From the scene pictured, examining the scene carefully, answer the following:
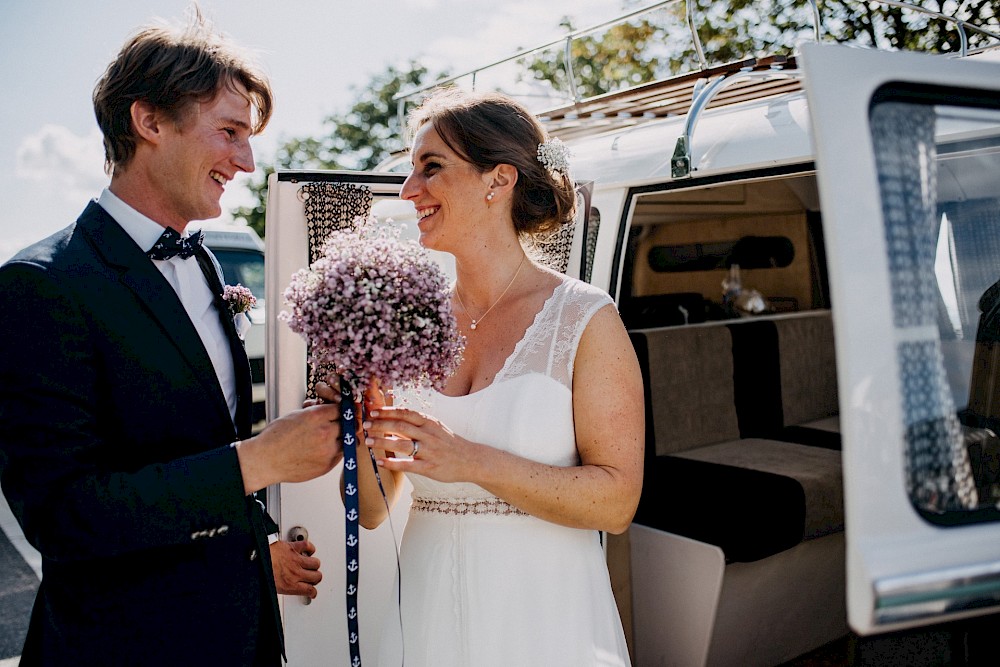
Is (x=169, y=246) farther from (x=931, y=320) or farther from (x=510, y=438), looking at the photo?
(x=931, y=320)

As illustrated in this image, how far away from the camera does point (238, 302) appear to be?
7.54 ft

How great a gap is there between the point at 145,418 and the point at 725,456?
401 centimetres

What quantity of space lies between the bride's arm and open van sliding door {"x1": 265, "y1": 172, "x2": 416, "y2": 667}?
1304mm

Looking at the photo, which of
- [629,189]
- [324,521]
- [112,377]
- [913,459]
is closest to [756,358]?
[629,189]

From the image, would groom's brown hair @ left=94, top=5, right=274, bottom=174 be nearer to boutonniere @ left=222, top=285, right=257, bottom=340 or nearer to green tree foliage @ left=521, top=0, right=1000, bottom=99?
boutonniere @ left=222, top=285, right=257, bottom=340

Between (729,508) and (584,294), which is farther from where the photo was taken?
(729,508)

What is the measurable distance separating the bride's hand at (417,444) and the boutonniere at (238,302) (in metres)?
0.64

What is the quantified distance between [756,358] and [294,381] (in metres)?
3.63

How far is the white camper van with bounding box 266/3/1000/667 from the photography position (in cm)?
145

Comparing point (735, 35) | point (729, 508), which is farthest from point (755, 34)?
point (729, 508)

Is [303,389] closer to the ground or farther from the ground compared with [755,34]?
closer to the ground

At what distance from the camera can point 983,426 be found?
2029 millimetres

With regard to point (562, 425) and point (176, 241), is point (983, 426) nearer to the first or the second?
point (562, 425)

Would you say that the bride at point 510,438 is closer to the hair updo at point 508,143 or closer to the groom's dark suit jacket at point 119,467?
the hair updo at point 508,143
